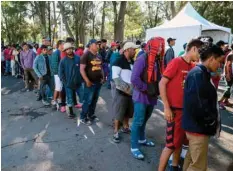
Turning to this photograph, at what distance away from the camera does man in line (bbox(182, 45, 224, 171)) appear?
257 centimetres

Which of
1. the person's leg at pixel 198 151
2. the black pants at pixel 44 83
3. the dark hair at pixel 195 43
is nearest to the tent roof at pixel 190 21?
the black pants at pixel 44 83

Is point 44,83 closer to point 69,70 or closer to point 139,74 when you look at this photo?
point 69,70

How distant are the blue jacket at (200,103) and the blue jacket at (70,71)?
357 cm

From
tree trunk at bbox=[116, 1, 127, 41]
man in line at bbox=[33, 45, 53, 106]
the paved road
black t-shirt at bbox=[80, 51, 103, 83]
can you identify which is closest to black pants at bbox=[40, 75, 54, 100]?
man in line at bbox=[33, 45, 53, 106]

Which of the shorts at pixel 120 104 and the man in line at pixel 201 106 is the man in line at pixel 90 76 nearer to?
the shorts at pixel 120 104

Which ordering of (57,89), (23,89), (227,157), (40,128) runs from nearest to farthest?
Answer: (227,157) < (40,128) < (57,89) < (23,89)

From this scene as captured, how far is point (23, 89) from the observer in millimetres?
9992

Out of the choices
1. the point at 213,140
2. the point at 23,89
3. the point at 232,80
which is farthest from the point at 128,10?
the point at 213,140

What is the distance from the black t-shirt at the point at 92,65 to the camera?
5.24 m

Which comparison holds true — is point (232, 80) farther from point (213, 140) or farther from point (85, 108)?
point (85, 108)

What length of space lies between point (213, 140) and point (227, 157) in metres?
0.70

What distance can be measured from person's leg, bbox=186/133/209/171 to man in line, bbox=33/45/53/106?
17.1 feet

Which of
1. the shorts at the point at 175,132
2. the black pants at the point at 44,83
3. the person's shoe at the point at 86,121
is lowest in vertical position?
the person's shoe at the point at 86,121

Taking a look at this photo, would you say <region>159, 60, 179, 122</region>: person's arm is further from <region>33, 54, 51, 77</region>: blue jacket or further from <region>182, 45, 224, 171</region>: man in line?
<region>33, 54, 51, 77</region>: blue jacket
